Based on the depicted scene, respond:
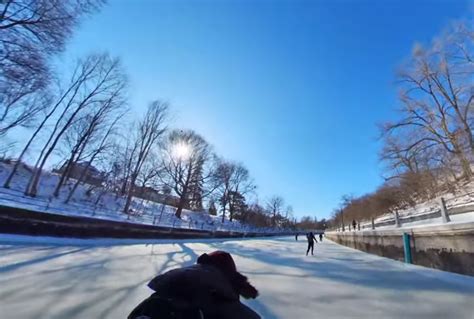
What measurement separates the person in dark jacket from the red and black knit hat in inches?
3.3

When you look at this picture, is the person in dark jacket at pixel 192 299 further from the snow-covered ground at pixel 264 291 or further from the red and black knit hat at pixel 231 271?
the snow-covered ground at pixel 264 291

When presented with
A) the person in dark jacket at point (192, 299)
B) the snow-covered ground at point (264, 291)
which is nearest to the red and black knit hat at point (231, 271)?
the person in dark jacket at point (192, 299)

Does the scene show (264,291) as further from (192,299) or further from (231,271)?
(192,299)

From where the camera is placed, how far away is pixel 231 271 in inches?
68.5

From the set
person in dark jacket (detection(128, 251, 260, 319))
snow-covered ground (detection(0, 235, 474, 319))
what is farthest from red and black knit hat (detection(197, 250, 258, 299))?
snow-covered ground (detection(0, 235, 474, 319))

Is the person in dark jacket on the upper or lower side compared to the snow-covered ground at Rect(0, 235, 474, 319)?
upper

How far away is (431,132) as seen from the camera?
25.0 metres

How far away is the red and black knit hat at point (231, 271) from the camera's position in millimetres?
1688

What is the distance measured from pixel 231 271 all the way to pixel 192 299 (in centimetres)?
36

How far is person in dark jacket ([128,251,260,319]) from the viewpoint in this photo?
4.65 feet

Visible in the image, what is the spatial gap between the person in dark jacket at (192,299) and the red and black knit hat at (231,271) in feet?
0.27

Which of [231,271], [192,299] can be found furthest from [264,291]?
[192,299]

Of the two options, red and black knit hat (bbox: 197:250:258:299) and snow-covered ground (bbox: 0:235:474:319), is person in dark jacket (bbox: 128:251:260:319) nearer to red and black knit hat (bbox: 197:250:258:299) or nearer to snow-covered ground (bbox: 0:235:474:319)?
red and black knit hat (bbox: 197:250:258:299)

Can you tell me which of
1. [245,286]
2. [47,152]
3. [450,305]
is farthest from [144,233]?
[245,286]
